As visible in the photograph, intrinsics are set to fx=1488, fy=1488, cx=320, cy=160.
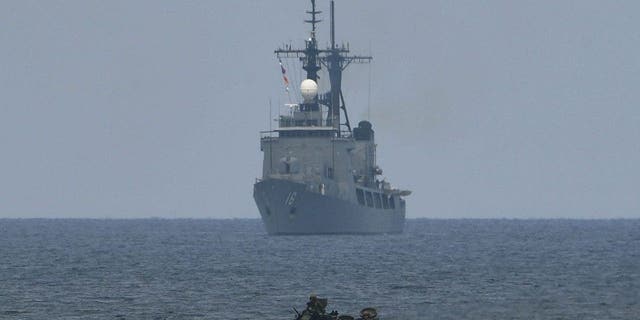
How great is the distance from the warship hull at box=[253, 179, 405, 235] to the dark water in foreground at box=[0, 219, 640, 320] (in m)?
5.49

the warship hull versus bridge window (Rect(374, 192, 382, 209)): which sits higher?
bridge window (Rect(374, 192, 382, 209))

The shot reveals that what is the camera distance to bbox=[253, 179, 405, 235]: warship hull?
132500 millimetres

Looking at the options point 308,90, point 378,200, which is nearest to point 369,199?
point 378,200

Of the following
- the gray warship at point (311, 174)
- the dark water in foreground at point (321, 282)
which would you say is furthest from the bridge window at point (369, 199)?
the dark water in foreground at point (321, 282)

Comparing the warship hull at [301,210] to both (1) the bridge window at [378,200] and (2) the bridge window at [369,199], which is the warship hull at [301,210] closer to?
(2) the bridge window at [369,199]

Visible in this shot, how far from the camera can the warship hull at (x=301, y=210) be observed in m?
132

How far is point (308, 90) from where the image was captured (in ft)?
467

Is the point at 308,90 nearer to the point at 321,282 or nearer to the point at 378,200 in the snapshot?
the point at 378,200

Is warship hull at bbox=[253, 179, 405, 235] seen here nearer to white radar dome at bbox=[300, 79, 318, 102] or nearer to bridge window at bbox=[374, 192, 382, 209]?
white radar dome at bbox=[300, 79, 318, 102]

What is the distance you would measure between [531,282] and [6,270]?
34488 millimetres

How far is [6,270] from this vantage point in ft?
312

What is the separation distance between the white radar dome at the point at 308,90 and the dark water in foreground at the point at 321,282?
18.0 meters

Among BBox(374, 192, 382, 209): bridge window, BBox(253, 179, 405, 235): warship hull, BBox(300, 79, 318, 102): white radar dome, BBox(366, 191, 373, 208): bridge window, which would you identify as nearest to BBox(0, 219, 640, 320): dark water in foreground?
BBox(253, 179, 405, 235): warship hull

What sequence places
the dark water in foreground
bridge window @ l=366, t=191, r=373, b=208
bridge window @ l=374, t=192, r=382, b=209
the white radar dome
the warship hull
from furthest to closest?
bridge window @ l=374, t=192, r=382, b=209 → bridge window @ l=366, t=191, r=373, b=208 → the white radar dome → the warship hull → the dark water in foreground
